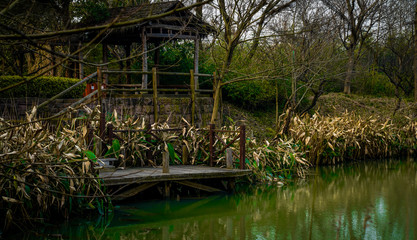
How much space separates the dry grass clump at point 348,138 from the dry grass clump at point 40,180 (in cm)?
606

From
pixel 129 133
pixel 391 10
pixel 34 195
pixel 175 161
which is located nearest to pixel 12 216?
pixel 34 195

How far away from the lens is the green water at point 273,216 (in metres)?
6.09

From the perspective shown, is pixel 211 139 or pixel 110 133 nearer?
pixel 110 133

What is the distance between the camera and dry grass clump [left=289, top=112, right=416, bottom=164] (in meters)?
11.9

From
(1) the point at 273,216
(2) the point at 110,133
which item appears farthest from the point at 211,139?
(1) the point at 273,216

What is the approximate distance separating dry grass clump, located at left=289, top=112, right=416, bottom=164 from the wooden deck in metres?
3.40

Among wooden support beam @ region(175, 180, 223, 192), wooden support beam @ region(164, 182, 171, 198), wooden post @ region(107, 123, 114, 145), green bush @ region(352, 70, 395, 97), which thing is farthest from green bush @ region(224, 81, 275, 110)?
wooden support beam @ region(164, 182, 171, 198)

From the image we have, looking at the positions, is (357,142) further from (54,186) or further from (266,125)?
(54,186)

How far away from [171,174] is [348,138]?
22.8ft

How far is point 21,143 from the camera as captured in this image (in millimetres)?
5922

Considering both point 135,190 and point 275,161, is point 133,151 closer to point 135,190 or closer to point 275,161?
point 135,190

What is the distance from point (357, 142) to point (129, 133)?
701cm

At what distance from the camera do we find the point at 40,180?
598cm

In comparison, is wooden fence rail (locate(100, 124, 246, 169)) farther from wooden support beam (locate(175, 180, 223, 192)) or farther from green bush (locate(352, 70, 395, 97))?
green bush (locate(352, 70, 395, 97))
